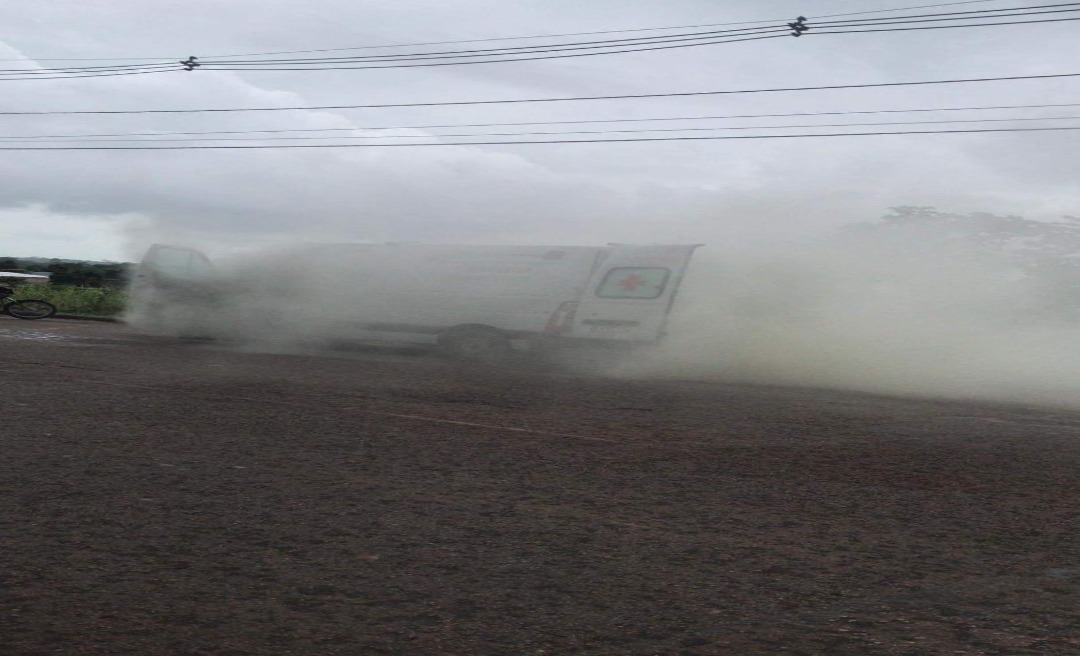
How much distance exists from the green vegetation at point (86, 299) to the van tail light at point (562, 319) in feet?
54.5

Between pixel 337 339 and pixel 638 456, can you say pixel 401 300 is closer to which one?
pixel 337 339

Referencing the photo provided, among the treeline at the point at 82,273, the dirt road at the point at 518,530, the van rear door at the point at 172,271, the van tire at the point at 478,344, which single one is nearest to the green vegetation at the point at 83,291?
the treeline at the point at 82,273

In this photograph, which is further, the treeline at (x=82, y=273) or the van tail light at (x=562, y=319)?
the treeline at (x=82, y=273)

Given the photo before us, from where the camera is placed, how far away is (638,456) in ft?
25.7

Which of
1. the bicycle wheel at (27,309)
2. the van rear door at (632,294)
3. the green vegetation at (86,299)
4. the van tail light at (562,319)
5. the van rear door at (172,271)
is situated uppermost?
the van rear door at (632,294)

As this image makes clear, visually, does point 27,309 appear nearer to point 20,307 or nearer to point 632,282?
point 20,307

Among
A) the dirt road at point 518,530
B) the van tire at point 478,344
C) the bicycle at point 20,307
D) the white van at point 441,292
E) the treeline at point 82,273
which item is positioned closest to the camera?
the dirt road at point 518,530

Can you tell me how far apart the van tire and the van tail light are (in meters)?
0.82

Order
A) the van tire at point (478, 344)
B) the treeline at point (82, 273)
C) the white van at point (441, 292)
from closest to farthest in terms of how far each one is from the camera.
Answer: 1. the white van at point (441, 292)
2. the van tire at point (478, 344)
3. the treeline at point (82, 273)

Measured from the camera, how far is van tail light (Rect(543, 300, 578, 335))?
16438 millimetres

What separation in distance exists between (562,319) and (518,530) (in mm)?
11133

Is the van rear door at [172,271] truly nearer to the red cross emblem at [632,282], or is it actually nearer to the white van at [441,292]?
the white van at [441,292]

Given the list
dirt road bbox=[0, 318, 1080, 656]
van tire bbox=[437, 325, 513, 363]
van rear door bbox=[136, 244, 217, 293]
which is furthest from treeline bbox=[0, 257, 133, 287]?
dirt road bbox=[0, 318, 1080, 656]

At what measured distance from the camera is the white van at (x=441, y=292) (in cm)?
1631
